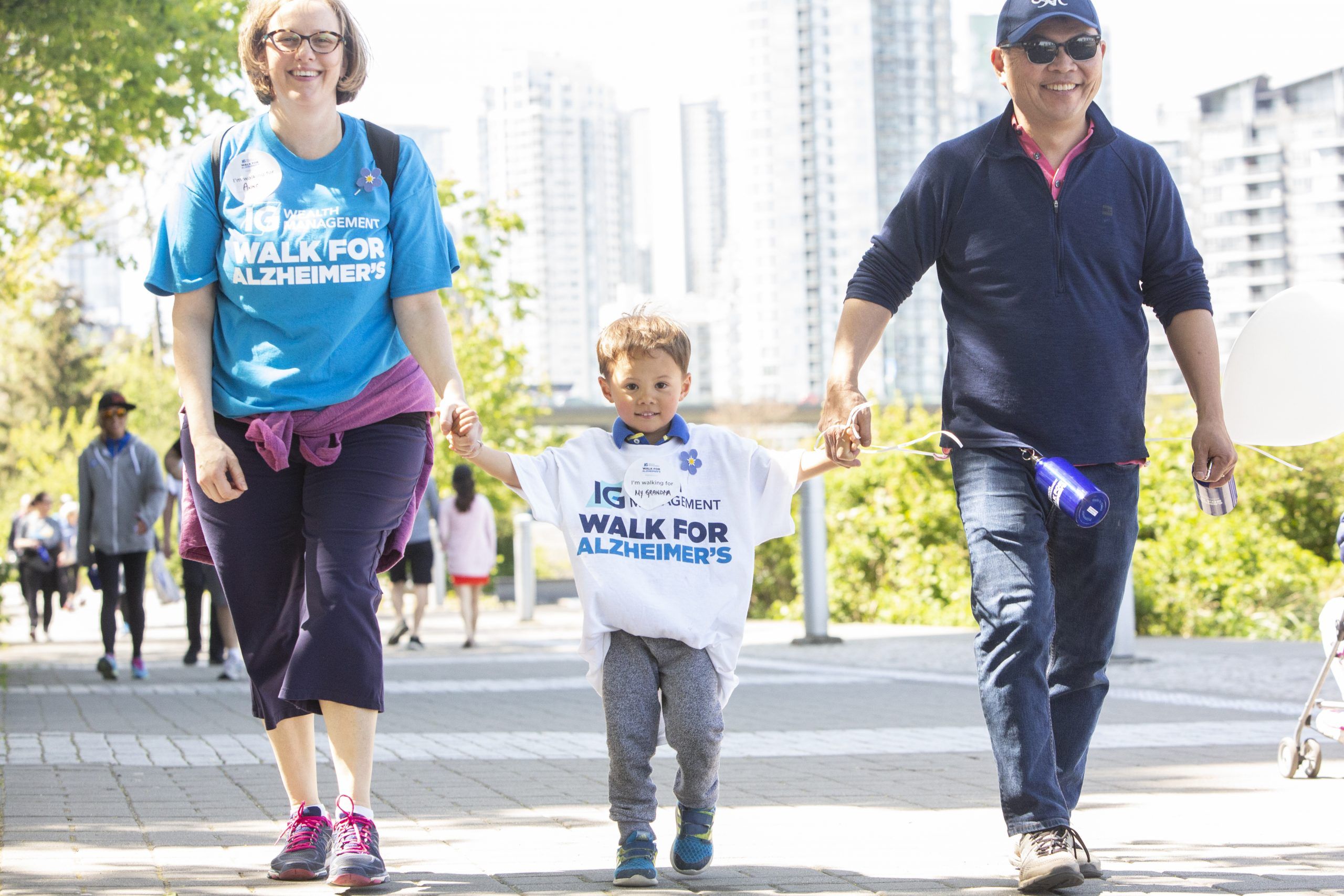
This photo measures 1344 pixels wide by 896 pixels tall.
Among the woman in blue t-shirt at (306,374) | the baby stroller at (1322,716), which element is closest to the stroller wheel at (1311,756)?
the baby stroller at (1322,716)

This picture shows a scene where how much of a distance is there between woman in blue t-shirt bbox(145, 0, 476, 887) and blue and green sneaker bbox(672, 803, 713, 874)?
73cm

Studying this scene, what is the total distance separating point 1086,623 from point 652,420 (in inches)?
46.7

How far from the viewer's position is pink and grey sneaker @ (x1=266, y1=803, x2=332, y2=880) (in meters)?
3.85

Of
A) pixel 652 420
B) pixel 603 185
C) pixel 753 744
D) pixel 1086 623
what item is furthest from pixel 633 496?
pixel 603 185

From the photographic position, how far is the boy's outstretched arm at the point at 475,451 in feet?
11.9

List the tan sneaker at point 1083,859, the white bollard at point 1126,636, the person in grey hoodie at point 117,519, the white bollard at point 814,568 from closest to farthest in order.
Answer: the tan sneaker at point 1083,859 < the white bollard at point 1126,636 < the person in grey hoodie at point 117,519 < the white bollard at point 814,568

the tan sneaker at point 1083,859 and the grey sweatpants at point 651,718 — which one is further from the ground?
the grey sweatpants at point 651,718

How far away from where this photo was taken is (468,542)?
15.0 meters

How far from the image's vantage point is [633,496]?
3.95 m

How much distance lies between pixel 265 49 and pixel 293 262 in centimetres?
54

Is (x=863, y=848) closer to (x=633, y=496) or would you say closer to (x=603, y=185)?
(x=633, y=496)

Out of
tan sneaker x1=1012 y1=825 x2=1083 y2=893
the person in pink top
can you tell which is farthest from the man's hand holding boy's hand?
the person in pink top

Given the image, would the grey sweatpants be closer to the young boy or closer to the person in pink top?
the young boy

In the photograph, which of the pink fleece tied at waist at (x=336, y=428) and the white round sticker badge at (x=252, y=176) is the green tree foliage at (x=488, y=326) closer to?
the pink fleece tied at waist at (x=336, y=428)
